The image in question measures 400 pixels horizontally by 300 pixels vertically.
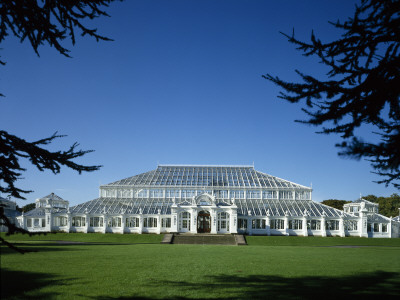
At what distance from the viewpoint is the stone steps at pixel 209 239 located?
128ft

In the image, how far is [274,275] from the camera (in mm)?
14062

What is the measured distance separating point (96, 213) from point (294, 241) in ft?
93.0

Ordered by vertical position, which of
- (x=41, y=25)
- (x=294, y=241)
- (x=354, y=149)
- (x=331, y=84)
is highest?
(x=41, y=25)

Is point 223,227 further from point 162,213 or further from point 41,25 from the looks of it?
point 41,25

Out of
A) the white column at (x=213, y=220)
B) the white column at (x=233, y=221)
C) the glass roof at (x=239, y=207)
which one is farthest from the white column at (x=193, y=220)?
the white column at (x=233, y=221)

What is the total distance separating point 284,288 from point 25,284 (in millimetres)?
8734

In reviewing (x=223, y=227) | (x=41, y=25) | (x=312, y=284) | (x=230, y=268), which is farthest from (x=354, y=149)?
(x=223, y=227)

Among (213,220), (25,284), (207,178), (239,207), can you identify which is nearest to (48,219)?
(213,220)

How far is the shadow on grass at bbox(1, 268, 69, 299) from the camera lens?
31.7 feet

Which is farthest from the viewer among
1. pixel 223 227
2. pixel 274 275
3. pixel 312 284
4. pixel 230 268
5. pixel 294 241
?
pixel 223 227

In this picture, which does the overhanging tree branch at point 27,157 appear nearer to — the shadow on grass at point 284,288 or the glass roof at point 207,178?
the shadow on grass at point 284,288

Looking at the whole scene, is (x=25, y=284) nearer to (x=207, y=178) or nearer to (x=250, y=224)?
(x=250, y=224)

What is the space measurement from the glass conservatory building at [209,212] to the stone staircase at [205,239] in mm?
3954

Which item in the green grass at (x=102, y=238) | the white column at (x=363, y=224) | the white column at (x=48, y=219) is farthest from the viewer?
the white column at (x=48, y=219)
